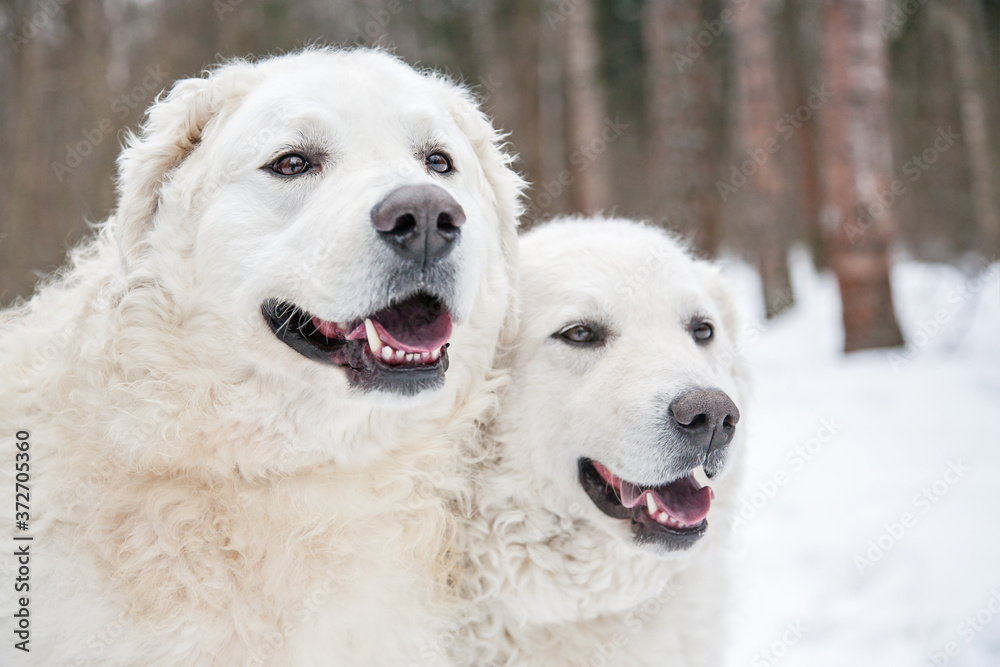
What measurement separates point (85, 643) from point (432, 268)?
1474 mm

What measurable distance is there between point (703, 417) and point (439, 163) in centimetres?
128

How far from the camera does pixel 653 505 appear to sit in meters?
2.69

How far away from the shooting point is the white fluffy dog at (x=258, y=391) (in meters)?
2.22

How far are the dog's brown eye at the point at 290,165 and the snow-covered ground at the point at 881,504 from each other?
2.12m

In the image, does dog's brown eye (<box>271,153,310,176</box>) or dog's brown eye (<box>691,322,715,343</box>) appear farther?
dog's brown eye (<box>691,322,715,343</box>)

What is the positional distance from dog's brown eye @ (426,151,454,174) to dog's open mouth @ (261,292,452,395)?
0.63 metres

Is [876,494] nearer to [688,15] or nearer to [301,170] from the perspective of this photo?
[301,170]

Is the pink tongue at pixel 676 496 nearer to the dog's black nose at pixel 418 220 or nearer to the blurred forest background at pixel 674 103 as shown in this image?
the dog's black nose at pixel 418 220
